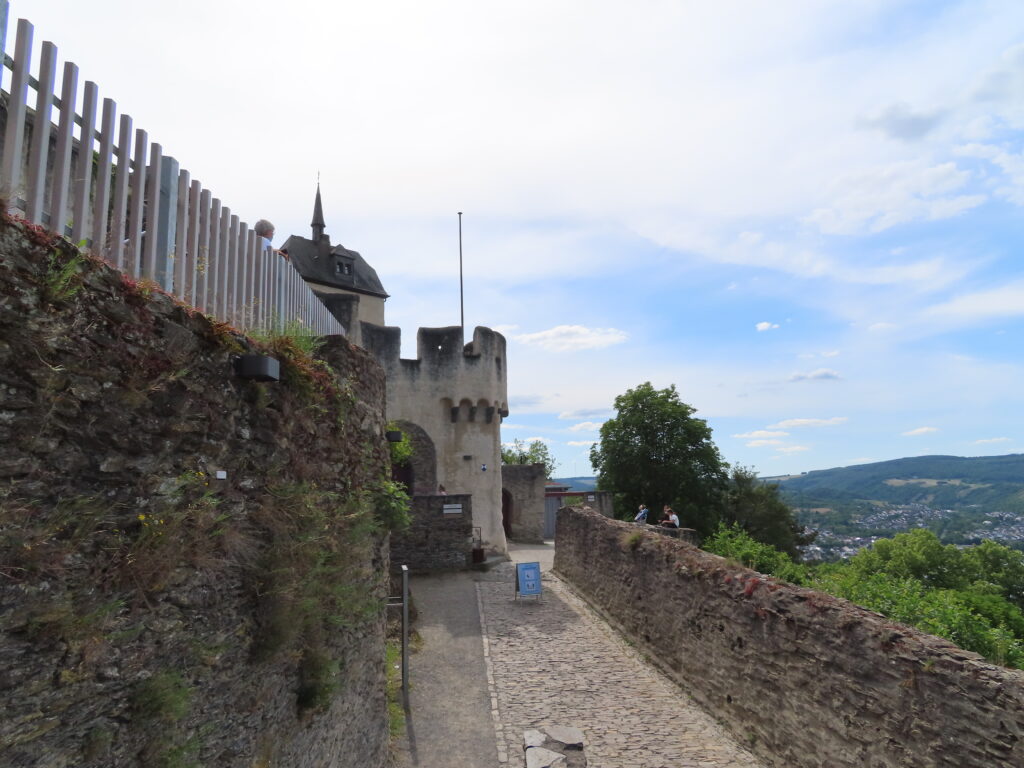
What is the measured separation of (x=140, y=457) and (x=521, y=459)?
5962 centimetres

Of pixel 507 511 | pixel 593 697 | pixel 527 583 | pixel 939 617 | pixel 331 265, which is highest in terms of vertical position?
pixel 331 265

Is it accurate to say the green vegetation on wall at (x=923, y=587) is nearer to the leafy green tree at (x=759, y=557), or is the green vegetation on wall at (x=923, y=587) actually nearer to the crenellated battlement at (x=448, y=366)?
the leafy green tree at (x=759, y=557)

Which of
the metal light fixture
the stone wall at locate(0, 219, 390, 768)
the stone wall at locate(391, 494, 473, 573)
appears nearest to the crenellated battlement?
the stone wall at locate(391, 494, 473, 573)

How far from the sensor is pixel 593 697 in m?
10.2

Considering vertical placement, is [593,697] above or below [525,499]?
below

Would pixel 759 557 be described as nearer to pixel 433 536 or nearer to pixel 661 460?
pixel 433 536

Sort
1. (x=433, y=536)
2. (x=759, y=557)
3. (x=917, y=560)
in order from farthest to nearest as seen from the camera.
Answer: (x=917, y=560)
(x=433, y=536)
(x=759, y=557)

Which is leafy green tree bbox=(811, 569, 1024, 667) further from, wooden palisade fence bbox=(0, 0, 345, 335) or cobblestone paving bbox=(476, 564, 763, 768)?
wooden palisade fence bbox=(0, 0, 345, 335)

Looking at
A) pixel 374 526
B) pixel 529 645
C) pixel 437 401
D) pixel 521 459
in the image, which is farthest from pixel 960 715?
pixel 521 459

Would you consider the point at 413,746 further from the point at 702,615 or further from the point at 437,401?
the point at 437,401

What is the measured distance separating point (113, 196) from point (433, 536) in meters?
15.3

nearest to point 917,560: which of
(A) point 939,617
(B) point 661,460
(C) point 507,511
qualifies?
(B) point 661,460

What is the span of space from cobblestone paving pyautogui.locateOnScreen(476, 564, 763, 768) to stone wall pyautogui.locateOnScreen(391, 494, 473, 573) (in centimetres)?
366

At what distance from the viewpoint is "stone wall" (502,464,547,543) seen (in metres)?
27.9
